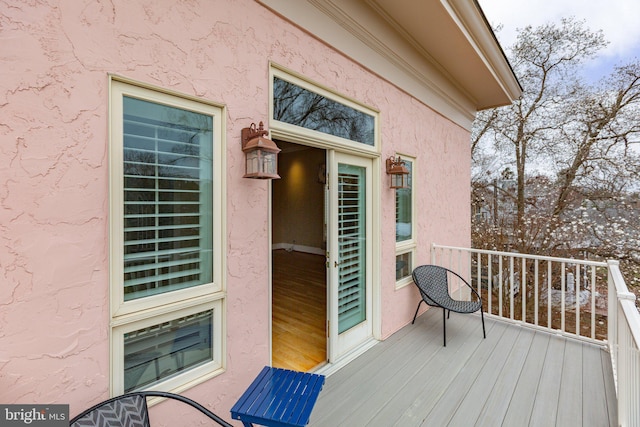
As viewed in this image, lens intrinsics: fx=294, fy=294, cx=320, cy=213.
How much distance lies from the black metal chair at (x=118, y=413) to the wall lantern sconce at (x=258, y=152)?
1299 mm

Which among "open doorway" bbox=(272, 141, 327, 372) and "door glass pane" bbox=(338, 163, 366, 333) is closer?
"door glass pane" bbox=(338, 163, 366, 333)

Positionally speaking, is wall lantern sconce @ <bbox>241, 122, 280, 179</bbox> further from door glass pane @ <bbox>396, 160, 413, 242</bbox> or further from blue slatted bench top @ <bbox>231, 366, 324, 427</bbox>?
door glass pane @ <bbox>396, 160, 413, 242</bbox>

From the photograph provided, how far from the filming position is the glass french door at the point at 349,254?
9.53ft

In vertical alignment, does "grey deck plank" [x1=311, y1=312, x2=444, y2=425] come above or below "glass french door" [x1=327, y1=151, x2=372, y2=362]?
below

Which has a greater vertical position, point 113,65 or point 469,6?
point 469,6

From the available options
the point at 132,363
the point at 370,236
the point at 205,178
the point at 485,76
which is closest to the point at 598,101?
the point at 485,76

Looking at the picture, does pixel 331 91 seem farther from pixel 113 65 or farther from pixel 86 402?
pixel 86 402

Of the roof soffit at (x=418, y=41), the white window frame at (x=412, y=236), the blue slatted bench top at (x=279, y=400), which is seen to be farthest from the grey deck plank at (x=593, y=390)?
the roof soffit at (x=418, y=41)

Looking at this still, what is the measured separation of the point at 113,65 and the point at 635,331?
2960mm

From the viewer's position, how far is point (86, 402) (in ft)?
4.55

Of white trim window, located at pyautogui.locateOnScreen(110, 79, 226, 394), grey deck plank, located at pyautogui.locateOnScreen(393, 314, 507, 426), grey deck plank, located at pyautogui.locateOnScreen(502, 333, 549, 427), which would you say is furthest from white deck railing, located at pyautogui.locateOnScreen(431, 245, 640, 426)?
white trim window, located at pyautogui.locateOnScreen(110, 79, 226, 394)

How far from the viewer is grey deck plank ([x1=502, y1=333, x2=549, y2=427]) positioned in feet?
7.12

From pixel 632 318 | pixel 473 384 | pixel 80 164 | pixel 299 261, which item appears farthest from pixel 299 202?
pixel 632 318

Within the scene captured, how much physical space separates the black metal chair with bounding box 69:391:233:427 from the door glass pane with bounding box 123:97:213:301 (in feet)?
1.54
